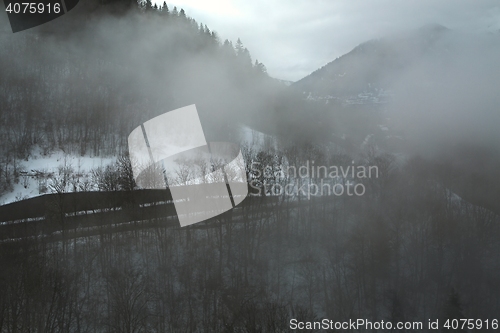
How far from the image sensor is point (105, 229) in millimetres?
Answer: 18266

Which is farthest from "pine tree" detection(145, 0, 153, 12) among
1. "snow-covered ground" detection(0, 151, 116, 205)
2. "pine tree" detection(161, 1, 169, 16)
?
"snow-covered ground" detection(0, 151, 116, 205)

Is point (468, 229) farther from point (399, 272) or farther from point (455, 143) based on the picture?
point (455, 143)

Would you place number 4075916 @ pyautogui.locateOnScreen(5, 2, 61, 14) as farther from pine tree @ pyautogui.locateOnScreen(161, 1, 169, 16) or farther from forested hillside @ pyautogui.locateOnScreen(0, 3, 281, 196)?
pine tree @ pyautogui.locateOnScreen(161, 1, 169, 16)

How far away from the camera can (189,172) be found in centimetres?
2127

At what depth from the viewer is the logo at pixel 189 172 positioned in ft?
65.5

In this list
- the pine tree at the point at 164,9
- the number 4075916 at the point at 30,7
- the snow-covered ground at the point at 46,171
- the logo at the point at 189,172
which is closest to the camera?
the logo at the point at 189,172

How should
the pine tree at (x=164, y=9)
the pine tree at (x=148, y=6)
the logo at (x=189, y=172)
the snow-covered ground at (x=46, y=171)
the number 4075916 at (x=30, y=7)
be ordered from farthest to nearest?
the pine tree at (x=164, y=9)
the pine tree at (x=148, y=6)
the number 4075916 at (x=30, y=7)
the snow-covered ground at (x=46, y=171)
the logo at (x=189, y=172)

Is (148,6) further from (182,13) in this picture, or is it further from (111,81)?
(111,81)

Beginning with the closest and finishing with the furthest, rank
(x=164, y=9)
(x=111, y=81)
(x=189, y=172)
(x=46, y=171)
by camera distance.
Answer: (x=189, y=172) < (x=46, y=171) < (x=111, y=81) < (x=164, y=9)

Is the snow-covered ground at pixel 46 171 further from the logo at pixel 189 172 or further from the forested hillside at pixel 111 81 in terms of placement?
the logo at pixel 189 172

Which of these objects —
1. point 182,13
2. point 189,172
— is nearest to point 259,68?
point 182,13

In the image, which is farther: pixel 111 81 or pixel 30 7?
pixel 111 81

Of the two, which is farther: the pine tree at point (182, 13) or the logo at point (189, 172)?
the pine tree at point (182, 13)

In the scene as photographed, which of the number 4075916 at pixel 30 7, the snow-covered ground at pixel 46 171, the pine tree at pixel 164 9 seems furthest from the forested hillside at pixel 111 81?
the number 4075916 at pixel 30 7
